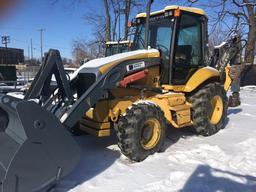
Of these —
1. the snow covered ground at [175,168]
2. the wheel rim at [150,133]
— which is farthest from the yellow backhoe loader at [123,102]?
the snow covered ground at [175,168]

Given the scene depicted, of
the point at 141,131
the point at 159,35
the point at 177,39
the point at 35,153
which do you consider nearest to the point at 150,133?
the point at 141,131

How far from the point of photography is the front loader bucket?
138 inches

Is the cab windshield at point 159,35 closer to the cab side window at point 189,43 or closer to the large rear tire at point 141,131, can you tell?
the cab side window at point 189,43

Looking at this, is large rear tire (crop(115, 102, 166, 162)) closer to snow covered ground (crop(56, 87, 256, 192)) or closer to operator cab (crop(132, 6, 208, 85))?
snow covered ground (crop(56, 87, 256, 192))

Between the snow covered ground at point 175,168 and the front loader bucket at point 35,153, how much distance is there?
46cm

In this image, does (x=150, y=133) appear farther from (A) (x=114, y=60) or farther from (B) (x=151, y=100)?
(A) (x=114, y=60)

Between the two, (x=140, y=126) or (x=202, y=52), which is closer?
(x=140, y=126)

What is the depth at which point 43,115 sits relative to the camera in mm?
3781

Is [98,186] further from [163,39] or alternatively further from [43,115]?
[163,39]

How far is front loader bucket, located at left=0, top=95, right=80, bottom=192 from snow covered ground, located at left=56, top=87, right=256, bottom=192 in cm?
46

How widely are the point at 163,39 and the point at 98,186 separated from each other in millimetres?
3287

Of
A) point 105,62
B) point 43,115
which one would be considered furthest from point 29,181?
point 105,62

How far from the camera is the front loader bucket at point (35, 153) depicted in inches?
138

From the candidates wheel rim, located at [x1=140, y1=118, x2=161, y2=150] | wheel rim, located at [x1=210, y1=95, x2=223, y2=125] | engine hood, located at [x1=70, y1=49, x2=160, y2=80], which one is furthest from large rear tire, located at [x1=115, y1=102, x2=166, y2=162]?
wheel rim, located at [x1=210, y1=95, x2=223, y2=125]
